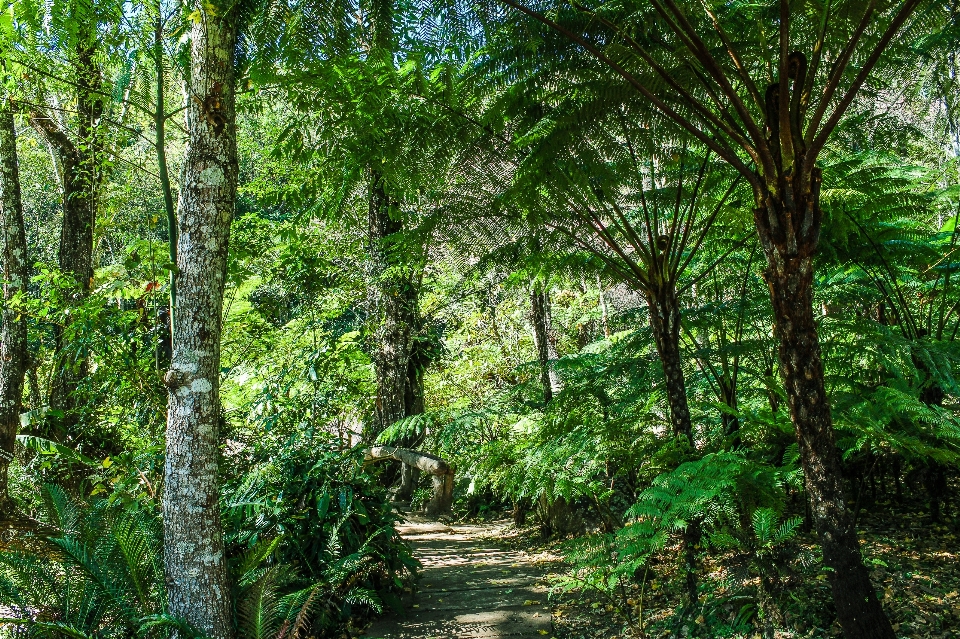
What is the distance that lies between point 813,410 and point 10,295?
6445mm

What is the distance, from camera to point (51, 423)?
556cm

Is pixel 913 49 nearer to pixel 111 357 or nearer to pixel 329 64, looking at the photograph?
pixel 329 64

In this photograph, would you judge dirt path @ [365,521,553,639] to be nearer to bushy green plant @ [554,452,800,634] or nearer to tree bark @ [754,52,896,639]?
bushy green plant @ [554,452,800,634]

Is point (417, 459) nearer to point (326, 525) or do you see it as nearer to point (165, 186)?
point (326, 525)

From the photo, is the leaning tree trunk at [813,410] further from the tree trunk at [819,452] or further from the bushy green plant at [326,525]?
the bushy green plant at [326,525]

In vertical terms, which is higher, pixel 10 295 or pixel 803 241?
pixel 10 295

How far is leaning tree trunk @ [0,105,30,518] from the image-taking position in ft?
16.7

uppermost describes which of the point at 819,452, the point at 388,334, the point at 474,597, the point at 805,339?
the point at 388,334

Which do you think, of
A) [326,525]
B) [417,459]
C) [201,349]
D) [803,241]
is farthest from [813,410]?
[417,459]

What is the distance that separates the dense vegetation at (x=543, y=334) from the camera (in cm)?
247

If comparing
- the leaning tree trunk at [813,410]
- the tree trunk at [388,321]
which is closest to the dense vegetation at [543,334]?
the leaning tree trunk at [813,410]

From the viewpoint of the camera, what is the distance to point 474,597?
3.86 meters

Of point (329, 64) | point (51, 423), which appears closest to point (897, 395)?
point (329, 64)

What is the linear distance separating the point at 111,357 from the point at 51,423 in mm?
1963
